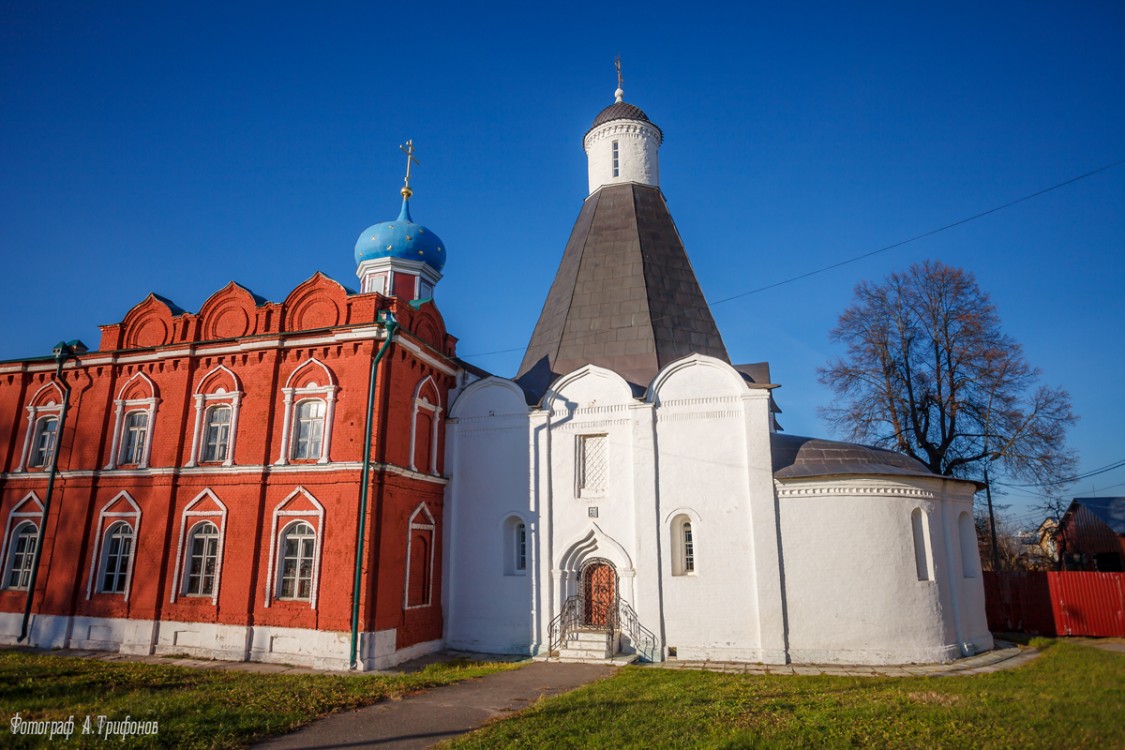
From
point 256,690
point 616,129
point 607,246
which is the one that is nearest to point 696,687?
point 256,690

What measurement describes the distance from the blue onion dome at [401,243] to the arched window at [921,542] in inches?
542

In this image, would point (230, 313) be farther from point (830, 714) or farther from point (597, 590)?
point (830, 714)

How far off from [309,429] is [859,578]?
36.1 feet

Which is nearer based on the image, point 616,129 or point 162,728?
point 162,728

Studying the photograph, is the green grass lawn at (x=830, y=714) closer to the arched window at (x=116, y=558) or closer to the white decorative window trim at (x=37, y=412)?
the arched window at (x=116, y=558)

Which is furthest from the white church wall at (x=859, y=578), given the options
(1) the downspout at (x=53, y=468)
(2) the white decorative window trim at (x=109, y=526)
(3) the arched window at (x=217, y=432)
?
(1) the downspout at (x=53, y=468)

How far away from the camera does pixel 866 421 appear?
64.9ft

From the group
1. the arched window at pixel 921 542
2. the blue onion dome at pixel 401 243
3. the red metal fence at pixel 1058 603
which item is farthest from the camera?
the blue onion dome at pixel 401 243

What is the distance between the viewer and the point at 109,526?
48.1ft

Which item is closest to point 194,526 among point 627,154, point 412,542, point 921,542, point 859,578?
point 412,542

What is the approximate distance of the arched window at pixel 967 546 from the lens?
14.3m

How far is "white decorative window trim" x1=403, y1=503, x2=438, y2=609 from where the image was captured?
13.3 m

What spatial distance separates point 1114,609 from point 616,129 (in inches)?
678

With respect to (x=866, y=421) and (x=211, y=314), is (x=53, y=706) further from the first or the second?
(x=866, y=421)
